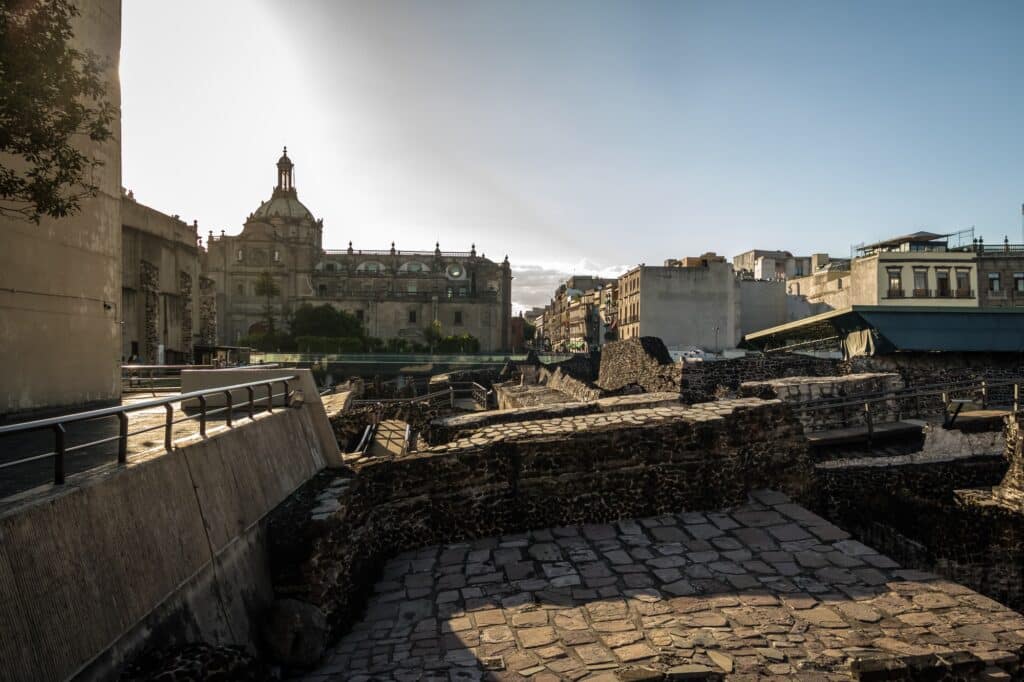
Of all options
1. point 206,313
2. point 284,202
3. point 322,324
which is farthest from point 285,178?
point 206,313

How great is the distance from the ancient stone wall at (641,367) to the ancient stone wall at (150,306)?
16049 millimetres

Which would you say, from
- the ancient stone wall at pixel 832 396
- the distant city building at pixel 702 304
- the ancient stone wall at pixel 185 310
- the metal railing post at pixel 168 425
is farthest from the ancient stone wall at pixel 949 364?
the distant city building at pixel 702 304

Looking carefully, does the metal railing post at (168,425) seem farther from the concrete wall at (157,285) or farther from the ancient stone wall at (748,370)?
the concrete wall at (157,285)

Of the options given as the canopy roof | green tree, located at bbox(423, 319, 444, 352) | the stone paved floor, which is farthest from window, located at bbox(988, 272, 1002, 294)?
green tree, located at bbox(423, 319, 444, 352)

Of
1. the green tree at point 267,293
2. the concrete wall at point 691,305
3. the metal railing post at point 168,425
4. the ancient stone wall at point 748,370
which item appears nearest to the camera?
the metal railing post at point 168,425

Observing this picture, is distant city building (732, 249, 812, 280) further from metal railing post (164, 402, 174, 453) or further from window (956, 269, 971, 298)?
metal railing post (164, 402, 174, 453)

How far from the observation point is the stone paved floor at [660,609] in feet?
13.9

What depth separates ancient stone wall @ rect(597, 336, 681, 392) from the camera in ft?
50.4

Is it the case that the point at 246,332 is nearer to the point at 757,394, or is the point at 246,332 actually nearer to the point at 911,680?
the point at 757,394

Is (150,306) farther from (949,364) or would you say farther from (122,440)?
(949,364)

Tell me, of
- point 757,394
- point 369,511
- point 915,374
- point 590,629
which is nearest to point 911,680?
point 590,629

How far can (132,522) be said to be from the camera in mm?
3297

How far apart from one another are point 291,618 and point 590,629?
2.34 m

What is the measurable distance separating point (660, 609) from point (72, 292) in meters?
9.46
